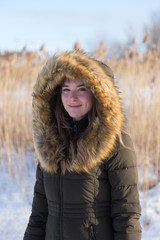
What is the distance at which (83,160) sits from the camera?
47.7 inches

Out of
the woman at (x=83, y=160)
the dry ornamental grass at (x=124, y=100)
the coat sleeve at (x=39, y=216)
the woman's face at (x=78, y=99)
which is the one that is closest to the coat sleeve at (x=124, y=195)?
the woman at (x=83, y=160)

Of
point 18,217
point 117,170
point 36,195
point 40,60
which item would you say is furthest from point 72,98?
point 40,60

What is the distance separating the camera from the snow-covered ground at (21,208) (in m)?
2.84

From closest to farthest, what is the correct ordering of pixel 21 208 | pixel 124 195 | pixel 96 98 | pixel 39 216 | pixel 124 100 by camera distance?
pixel 124 195 < pixel 96 98 < pixel 39 216 < pixel 21 208 < pixel 124 100

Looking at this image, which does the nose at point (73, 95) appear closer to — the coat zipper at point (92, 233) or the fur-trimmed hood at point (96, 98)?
the fur-trimmed hood at point (96, 98)

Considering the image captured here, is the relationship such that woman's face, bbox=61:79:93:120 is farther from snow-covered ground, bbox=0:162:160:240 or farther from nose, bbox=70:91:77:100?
snow-covered ground, bbox=0:162:160:240

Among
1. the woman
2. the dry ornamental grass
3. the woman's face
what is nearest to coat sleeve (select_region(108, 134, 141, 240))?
the woman

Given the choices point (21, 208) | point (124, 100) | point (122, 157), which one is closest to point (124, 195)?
point (122, 157)

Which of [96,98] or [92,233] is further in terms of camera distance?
[96,98]

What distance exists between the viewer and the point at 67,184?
122 centimetres

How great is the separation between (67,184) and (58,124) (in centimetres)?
32

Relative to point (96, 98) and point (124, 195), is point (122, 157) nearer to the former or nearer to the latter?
point (124, 195)

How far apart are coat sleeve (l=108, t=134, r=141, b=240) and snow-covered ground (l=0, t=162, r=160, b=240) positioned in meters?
1.80

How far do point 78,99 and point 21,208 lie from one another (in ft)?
7.82
